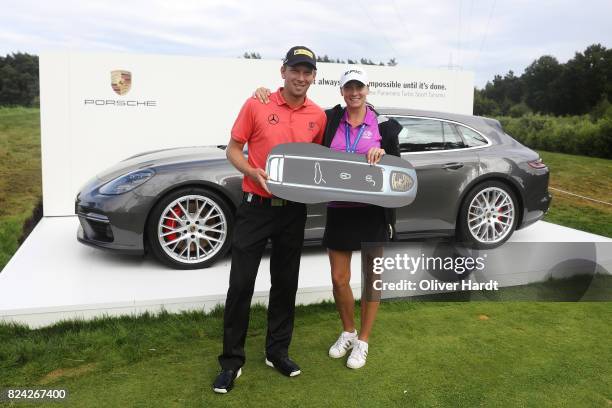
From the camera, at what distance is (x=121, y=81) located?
21.5ft

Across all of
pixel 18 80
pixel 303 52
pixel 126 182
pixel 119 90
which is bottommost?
pixel 126 182

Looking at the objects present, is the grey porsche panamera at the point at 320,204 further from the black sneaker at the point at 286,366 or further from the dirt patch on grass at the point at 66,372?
the black sneaker at the point at 286,366

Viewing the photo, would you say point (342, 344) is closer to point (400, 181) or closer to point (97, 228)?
point (400, 181)

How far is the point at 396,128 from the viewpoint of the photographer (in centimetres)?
275

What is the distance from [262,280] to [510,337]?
5.69ft

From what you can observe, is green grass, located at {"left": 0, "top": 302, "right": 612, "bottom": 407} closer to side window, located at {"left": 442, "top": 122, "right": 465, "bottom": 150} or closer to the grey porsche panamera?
the grey porsche panamera

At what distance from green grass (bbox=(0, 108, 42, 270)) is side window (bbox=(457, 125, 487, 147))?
458 cm

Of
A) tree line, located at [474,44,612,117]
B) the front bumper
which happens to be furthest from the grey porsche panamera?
tree line, located at [474,44,612,117]

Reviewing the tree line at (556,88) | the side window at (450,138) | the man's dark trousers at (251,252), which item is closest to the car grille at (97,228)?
the man's dark trousers at (251,252)

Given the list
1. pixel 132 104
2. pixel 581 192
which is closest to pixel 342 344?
pixel 132 104

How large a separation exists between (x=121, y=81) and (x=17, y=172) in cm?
458

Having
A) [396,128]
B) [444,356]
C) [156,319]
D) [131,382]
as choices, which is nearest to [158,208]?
[156,319]

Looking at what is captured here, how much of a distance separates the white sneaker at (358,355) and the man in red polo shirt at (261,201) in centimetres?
31

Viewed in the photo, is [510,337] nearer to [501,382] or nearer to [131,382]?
[501,382]
